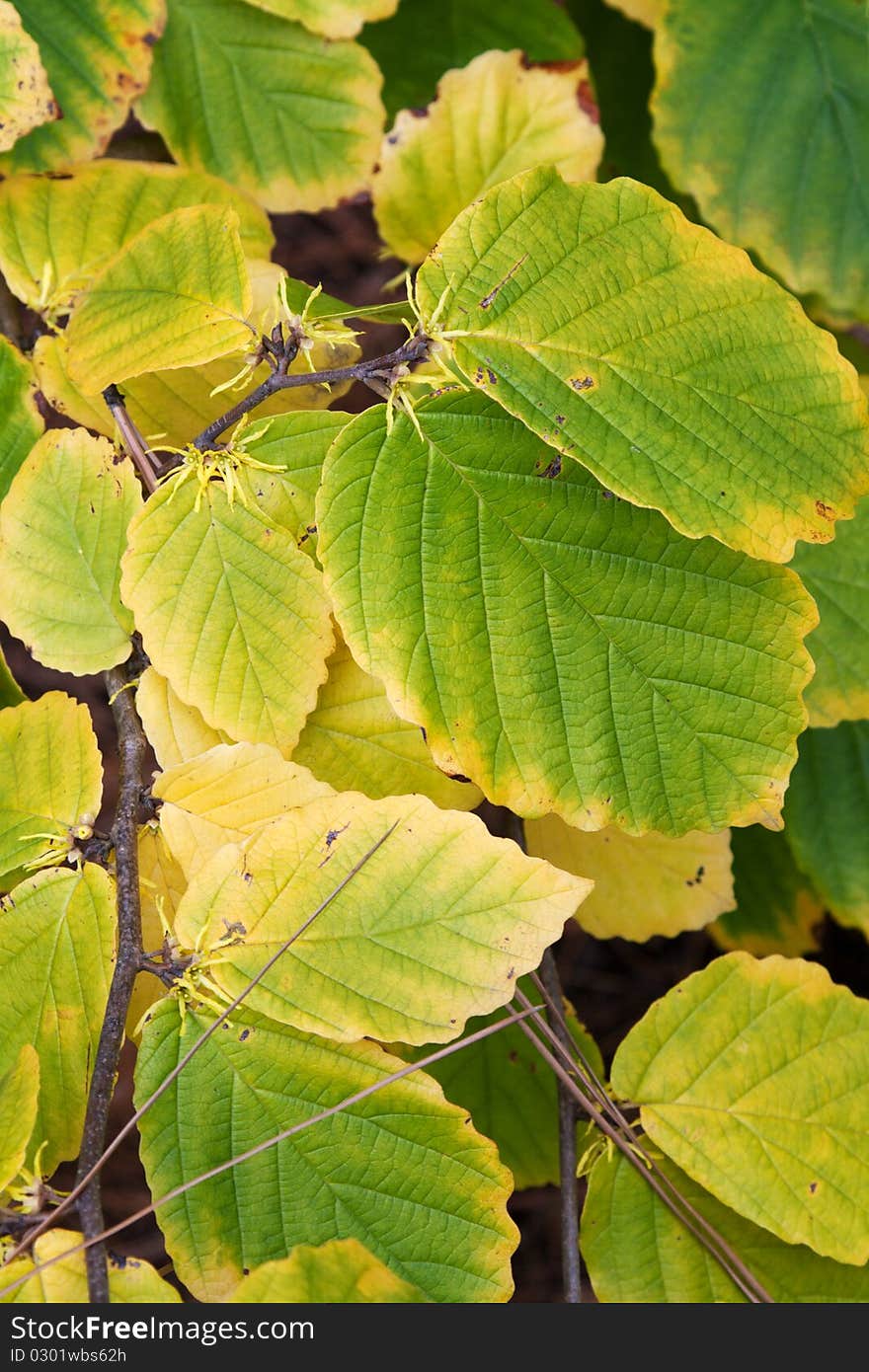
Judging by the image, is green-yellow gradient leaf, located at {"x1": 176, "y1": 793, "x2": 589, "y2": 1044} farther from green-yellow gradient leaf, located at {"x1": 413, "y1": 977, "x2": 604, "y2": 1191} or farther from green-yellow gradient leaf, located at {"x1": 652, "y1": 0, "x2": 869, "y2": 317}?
green-yellow gradient leaf, located at {"x1": 652, "y1": 0, "x2": 869, "y2": 317}

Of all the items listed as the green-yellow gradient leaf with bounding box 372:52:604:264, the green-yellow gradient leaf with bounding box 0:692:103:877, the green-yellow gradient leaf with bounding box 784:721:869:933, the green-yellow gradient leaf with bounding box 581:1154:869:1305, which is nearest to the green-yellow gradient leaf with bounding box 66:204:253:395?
the green-yellow gradient leaf with bounding box 0:692:103:877

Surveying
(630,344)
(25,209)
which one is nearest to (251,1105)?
(630,344)

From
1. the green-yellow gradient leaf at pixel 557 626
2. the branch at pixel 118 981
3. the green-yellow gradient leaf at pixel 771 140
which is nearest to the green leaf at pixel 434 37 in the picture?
the green-yellow gradient leaf at pixel 771 140

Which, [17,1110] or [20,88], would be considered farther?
[20,88]

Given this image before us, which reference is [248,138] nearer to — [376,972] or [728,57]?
[728,57]

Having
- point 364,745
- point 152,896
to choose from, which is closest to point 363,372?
point 364,745

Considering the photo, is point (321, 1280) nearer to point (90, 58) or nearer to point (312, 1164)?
point (312, 1164)

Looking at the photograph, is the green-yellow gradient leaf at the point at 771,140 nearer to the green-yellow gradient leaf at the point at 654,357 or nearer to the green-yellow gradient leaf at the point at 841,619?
the green-yellow gradient leaf at the point at 841,619
